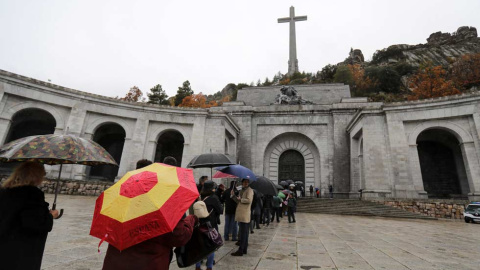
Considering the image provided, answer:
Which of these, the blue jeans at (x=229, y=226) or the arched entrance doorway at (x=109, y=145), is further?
the arched entrance doorway at (x=109, y=145)

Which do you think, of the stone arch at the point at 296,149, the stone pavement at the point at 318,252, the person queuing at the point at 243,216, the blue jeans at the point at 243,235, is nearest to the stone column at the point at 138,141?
the stone arch at the point at 296,149

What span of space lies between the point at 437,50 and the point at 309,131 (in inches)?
2038

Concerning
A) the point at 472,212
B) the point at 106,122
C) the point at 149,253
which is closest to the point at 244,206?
the point at 149,253

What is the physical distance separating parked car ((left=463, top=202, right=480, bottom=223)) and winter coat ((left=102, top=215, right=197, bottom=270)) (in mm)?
16506

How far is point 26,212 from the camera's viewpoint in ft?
7.03

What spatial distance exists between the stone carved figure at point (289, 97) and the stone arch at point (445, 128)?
31.6ft

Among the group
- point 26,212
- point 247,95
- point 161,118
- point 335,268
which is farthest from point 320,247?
point 247,95

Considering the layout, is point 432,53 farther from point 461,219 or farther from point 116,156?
point 116,156

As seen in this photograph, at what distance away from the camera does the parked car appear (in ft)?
40.9

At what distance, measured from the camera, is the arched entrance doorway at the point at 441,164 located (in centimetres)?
1812

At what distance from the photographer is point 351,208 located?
15180 millimetres

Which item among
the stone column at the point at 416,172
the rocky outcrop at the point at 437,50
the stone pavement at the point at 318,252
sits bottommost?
the stone pavement at the point at 318,252

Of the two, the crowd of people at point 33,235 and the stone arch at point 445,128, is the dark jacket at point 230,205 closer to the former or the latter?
the crowd of people at point 33,235

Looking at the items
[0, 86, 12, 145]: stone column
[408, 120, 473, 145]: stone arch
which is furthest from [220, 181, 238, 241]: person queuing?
[0, 86, 12, 145]: stone column
